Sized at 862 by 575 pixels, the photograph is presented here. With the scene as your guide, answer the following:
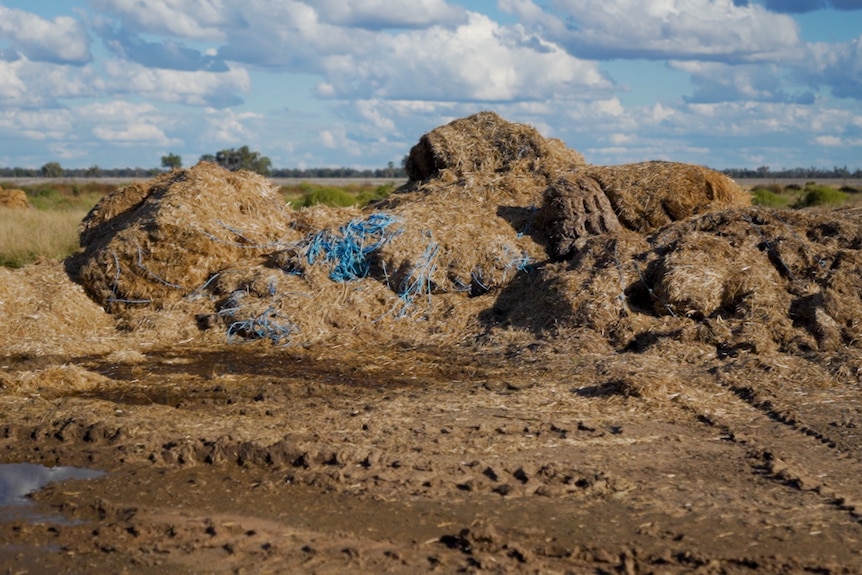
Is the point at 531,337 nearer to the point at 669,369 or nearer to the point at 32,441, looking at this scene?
the point at 669,369

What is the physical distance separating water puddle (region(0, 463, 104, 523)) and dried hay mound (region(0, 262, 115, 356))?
358cm

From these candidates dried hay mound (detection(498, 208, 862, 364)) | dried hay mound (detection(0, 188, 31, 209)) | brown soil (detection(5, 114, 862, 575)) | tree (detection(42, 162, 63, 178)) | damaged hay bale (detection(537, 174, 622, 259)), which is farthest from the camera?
tree (detection(42, 162, 63, 178))

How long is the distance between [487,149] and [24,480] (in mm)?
8937

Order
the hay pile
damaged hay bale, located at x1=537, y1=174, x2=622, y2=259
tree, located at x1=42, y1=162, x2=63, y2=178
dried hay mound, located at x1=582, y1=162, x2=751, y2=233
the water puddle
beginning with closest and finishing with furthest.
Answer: the water puddle, the hay pile, damaged hay bale, located at x1=537, y1=174, x2=622, y2=259, dried hay mound, located at x1=582, y1=162, x2=751, y2=233, tree, located at x1=42, y1=162, x2=63, y2=178

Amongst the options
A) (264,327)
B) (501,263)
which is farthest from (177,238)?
(501,263)

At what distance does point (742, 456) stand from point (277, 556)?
3.21 m

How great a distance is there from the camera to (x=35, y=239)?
16.6 m

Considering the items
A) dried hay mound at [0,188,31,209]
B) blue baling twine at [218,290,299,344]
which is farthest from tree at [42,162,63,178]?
blue baling twine at [218,290,299,344]

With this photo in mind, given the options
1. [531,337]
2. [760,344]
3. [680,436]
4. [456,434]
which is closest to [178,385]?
[456,434]

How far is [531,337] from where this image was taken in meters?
9.87

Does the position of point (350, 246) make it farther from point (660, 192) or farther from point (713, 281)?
point (713, 281)

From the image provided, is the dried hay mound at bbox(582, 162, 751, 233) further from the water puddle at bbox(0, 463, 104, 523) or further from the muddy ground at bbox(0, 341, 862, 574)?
the water puddle at bbox(0, 463, 104, 523)

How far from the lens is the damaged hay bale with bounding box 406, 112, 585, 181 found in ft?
44.7

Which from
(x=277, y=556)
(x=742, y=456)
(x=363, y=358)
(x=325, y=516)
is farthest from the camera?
(x=363, y=358)
